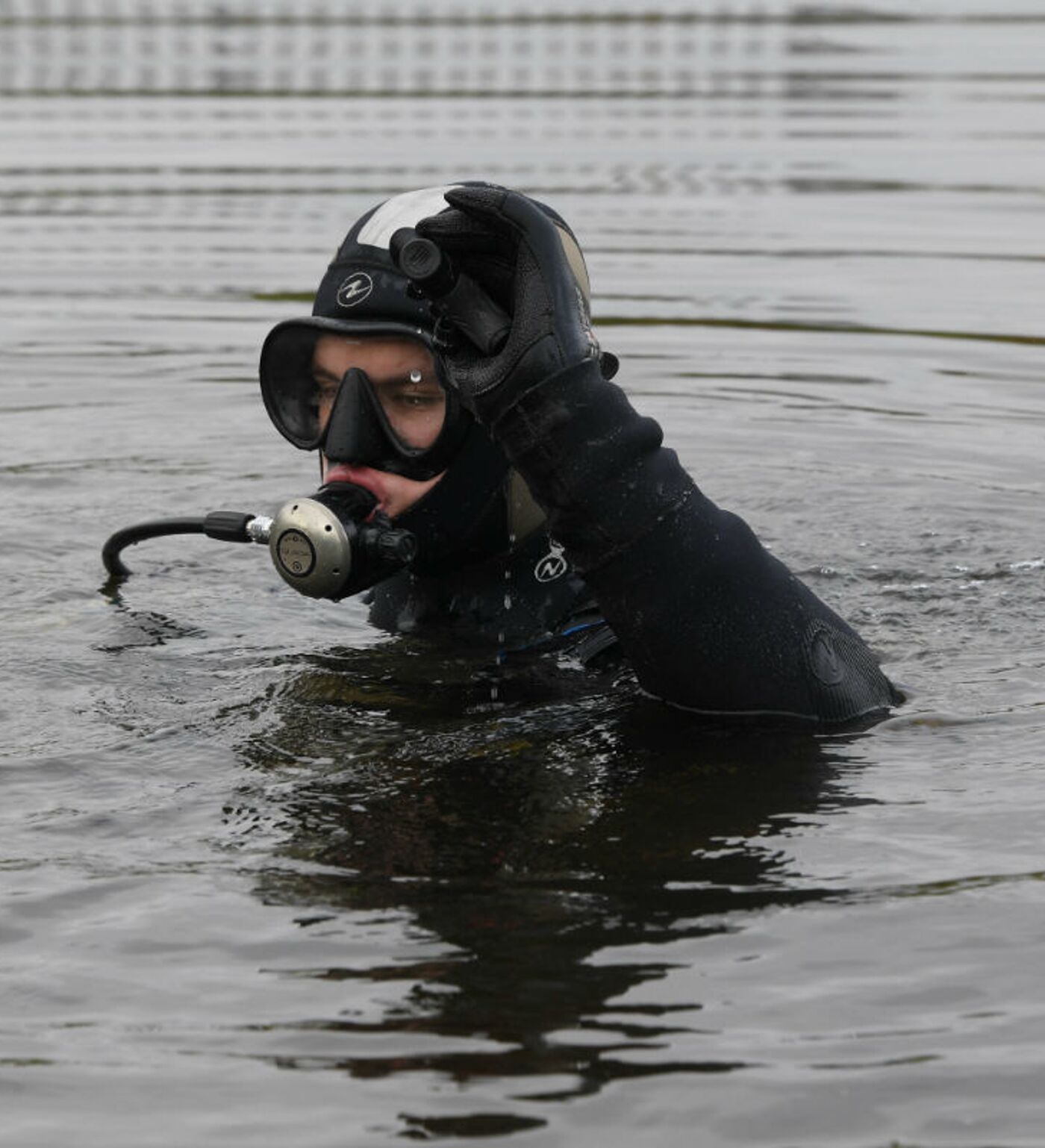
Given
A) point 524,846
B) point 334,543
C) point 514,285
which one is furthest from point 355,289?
point 524,846

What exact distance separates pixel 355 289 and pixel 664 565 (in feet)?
2.71

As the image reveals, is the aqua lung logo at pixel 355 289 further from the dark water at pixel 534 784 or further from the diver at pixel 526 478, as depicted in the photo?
the dark water at pixel 534 784

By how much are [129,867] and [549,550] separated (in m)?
1.20

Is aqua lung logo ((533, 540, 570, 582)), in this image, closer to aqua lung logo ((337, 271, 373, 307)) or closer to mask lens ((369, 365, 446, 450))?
mask lens ((369, 365, 446, 450))

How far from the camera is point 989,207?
9992 mm

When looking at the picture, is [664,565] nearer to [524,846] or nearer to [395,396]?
[524,846]

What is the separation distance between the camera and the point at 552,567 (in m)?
3.98

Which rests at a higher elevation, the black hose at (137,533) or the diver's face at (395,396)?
the diver's face at (395,396)

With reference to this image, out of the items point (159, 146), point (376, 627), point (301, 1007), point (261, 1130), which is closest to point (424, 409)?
point (376, 627)

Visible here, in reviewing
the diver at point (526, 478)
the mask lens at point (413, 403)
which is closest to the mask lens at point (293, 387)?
the diver at point (526, 478)

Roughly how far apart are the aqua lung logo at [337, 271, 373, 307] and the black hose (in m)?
0.65

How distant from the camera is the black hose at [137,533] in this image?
14.0 ft

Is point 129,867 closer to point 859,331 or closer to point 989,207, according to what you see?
point 859,331

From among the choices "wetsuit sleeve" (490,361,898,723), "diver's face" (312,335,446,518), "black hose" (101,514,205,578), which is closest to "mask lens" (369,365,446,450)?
"diver's face" (312,335,446,518)
